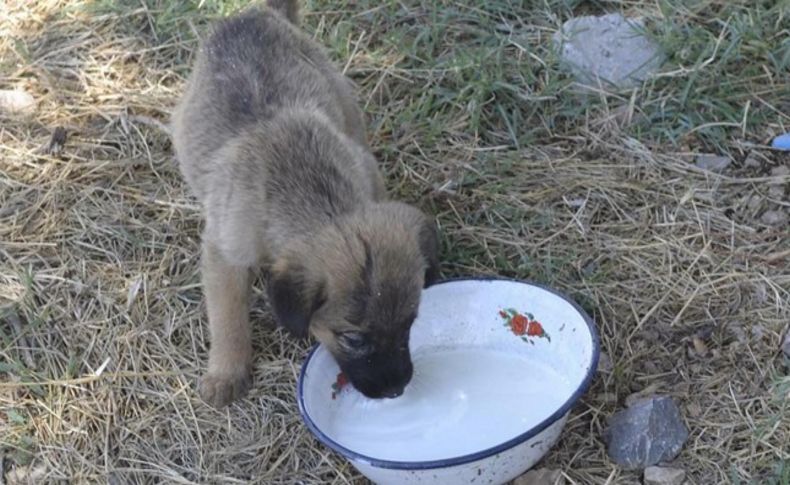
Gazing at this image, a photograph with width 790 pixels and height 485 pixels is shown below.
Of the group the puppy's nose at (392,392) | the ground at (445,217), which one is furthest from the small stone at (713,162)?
the puppy's nose at (392,392)

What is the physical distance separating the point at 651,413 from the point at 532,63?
210cm

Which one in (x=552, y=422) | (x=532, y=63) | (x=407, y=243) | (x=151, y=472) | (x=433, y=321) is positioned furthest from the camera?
(x=532, y=63)

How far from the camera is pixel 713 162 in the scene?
4676 millimetres

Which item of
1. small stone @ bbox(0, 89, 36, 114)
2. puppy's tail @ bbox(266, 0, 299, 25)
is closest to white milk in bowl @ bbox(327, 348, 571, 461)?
puppy's tail @ bbox(266, 0, 299, 25)

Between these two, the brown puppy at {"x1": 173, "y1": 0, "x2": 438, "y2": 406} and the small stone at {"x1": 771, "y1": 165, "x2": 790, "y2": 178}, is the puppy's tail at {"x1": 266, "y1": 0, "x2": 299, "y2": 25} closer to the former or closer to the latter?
the brown puppy at {"x1": 173, "y1": 0, "x2": 438, "y2": 406}

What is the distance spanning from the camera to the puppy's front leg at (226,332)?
13.3 feet

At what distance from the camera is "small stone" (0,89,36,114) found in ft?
17.7

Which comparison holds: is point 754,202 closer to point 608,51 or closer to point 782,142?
point 782,142

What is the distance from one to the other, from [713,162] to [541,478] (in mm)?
1748

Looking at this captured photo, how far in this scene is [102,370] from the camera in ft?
13.8

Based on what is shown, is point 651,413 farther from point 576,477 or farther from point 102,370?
point 102,370

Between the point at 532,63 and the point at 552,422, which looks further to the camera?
the point at 532,63

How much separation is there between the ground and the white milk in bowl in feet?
0.45

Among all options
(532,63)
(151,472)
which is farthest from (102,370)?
(532,63)
